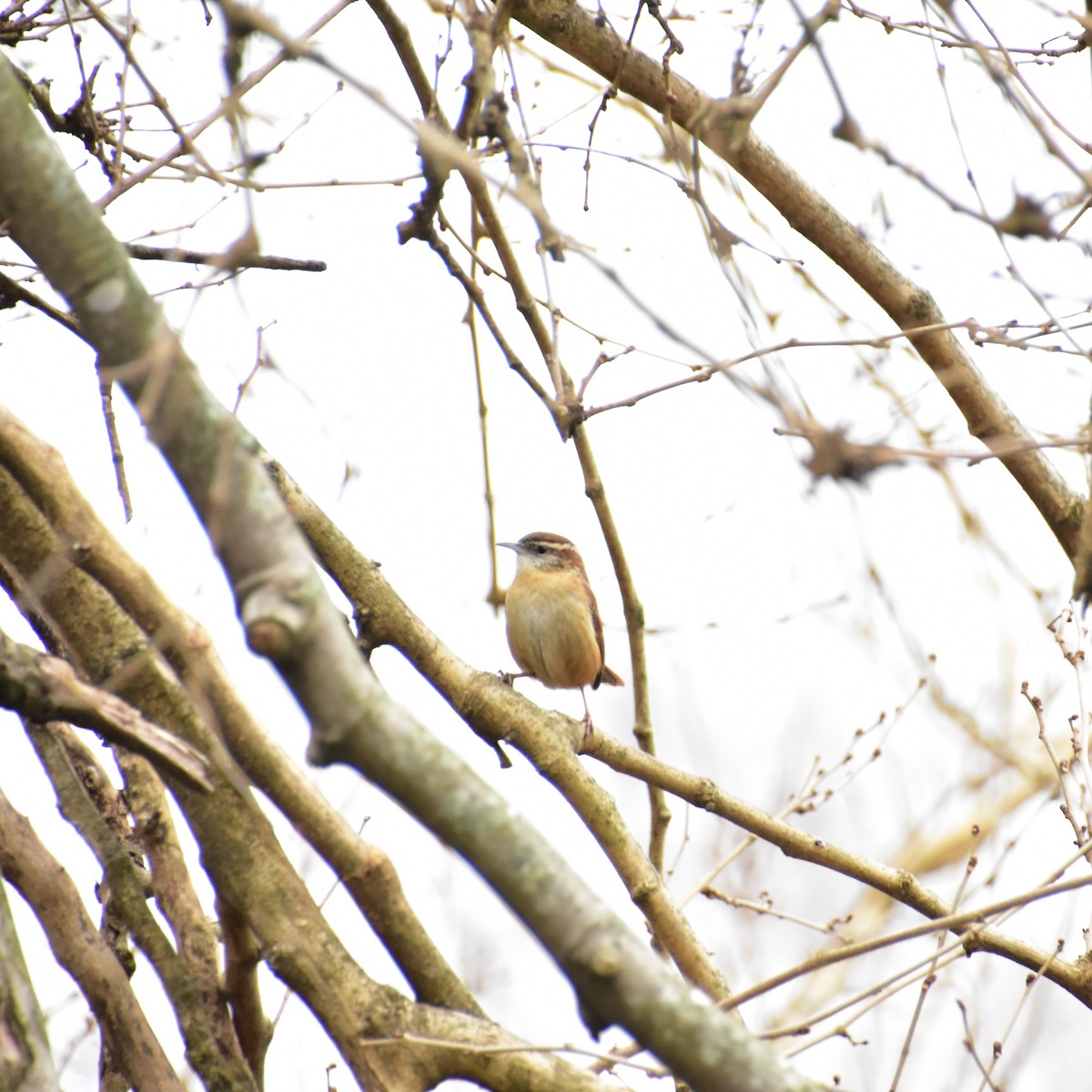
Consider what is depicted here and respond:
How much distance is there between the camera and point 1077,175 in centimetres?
223

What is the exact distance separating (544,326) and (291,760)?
1787 mm

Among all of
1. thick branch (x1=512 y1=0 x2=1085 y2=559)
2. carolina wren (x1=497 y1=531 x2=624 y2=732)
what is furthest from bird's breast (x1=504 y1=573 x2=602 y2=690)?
thick branch (x1=512 y1=0 x2=1085 y2=559)

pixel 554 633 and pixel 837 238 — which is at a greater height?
pixel 554 633

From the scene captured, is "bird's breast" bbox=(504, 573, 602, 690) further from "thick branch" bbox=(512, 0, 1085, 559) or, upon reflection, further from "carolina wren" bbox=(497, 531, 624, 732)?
"thick branch" bbox=(512, 0, 1085, 559)

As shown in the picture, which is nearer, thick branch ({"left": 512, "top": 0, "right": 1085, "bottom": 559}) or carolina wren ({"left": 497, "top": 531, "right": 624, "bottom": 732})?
thick branch ({"left": 512, "top": 0, "right": 1085, "bottom": 559})

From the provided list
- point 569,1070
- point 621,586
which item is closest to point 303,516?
point 621,586

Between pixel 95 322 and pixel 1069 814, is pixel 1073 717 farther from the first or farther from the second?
pixel 95 322

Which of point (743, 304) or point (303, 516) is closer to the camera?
point (743, 304)

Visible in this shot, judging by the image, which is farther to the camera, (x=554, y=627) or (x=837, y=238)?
(x=554, y=627)

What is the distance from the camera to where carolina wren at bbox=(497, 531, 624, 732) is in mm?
7156

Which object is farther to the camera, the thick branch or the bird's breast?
the bird's breast

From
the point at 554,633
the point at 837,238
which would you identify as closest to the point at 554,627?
the point at 554,633

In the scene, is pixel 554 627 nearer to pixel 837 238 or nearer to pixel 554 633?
pixel 554 633

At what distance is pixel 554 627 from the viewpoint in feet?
23.5
